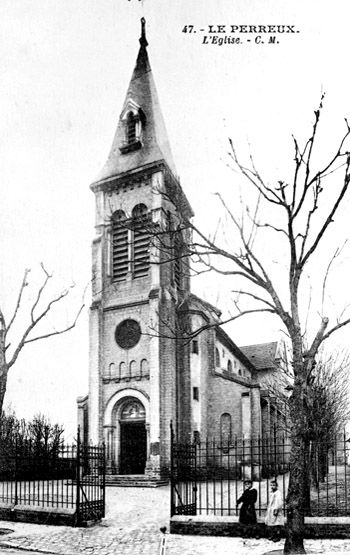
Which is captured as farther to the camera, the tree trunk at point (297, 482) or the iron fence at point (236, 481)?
the iron fence at point (236, 481)

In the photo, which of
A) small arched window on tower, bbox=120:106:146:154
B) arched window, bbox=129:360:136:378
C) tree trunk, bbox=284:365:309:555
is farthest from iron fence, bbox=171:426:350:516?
small arched window on tower, bbox=120:106:146:154

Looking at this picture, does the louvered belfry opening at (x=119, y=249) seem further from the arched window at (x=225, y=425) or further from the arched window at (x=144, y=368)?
the arched window at (x=225, y=425)

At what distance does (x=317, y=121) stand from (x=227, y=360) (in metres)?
27.9

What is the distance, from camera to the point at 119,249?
99.1 ft

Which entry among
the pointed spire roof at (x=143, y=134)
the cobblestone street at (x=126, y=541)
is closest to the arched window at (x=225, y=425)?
the pointed spire roof at (x=143, y=134)

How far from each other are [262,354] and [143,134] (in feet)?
75.3

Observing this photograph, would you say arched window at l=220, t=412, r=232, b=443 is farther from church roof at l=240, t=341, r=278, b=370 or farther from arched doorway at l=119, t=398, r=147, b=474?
church roof at l=240, t=341, r=278, b=370

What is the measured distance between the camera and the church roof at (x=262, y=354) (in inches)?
1762

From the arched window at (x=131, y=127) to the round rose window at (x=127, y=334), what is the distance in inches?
429

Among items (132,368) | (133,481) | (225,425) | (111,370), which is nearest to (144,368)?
(132,368)

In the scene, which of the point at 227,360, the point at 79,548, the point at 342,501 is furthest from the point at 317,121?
the point at 227,360

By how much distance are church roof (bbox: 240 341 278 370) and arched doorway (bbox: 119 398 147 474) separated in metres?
18.3

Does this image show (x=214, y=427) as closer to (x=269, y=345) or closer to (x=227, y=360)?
(x=227, y=360)

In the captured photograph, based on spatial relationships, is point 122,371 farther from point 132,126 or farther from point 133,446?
point 132,126
